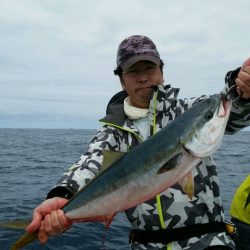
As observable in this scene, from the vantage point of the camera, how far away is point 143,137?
210 inches

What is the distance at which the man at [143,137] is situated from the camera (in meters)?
4.54

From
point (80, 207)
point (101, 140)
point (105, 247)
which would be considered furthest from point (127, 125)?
point (105, 247)

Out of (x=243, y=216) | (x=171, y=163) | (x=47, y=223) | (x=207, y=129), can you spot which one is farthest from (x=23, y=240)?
(x=243, y=216)

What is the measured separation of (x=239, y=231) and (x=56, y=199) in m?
3.25

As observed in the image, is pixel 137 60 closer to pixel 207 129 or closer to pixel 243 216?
pixel 207 129

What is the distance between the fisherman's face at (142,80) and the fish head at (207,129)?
139 cm

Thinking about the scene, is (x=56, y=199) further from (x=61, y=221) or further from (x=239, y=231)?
(x=239, y=231)

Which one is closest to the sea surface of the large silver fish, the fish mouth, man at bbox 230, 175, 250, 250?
the large silver fish

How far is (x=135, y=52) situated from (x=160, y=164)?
195 centimetres

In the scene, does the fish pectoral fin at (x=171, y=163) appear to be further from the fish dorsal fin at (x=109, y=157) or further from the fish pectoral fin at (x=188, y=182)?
the fish dorsal fin at (x=109, y=157)

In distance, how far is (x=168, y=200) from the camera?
4859 millimetres

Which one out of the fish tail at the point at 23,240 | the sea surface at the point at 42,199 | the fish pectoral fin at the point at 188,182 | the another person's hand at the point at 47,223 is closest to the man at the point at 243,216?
the sea surface at the point at 42,199

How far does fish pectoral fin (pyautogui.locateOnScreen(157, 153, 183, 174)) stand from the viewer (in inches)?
157

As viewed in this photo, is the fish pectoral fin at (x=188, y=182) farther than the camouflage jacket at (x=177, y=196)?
No
